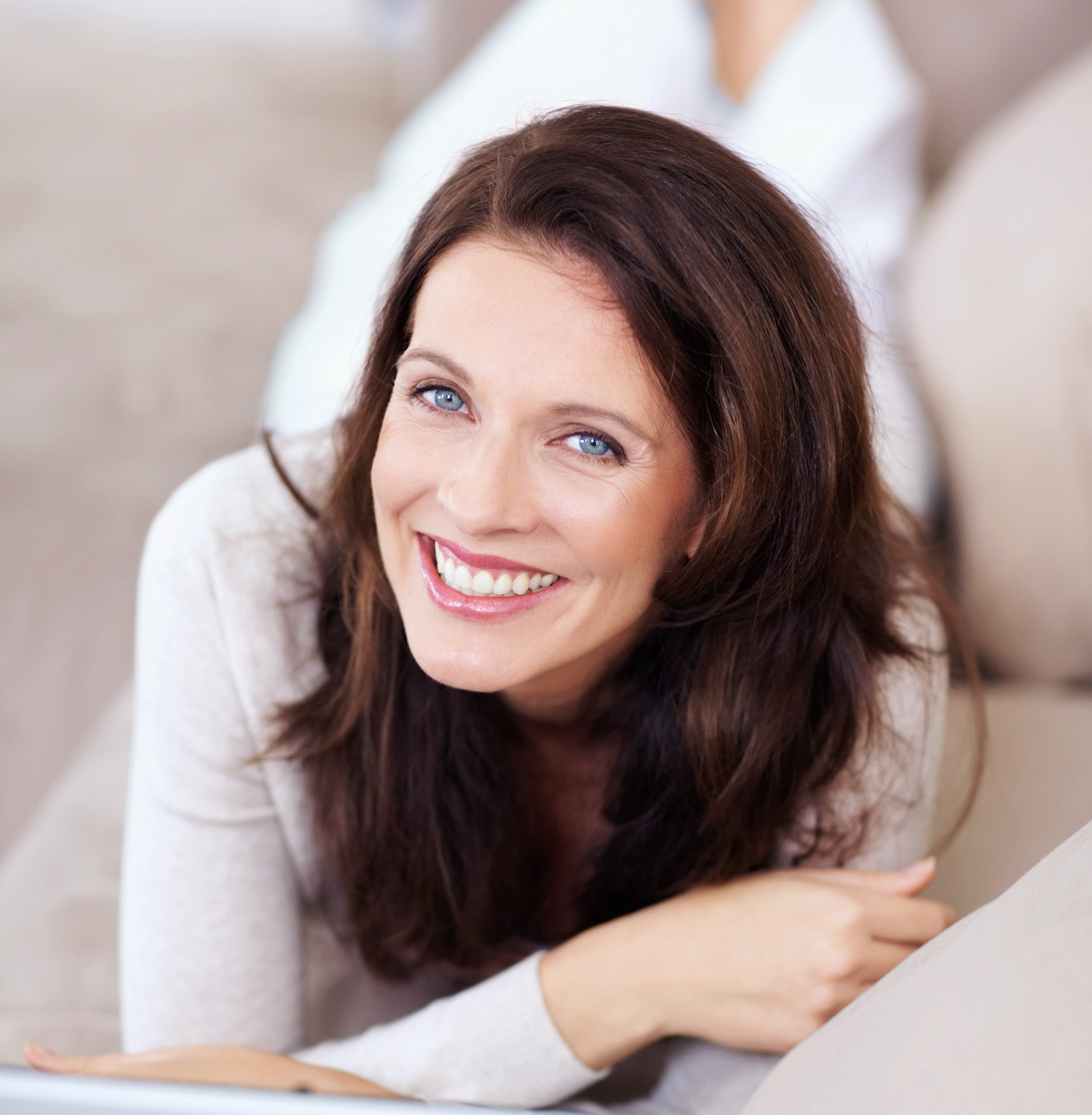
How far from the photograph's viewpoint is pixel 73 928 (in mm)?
964

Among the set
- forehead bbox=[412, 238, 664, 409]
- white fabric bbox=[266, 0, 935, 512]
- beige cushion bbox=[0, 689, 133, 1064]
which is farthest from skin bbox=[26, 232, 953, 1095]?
white fabric bbox=[266, 0, 935, 512]

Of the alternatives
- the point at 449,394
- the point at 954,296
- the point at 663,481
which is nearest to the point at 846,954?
the point at 663,481

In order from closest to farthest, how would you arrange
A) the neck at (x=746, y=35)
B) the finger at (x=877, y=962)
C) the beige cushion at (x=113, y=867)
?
1. the finger at (x=877, y=962)
2. the beige cushion at (x=113, y=867)
3. the neck at (x=746, y=35)

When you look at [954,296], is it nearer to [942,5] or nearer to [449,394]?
[942,5]

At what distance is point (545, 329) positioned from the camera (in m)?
0.63

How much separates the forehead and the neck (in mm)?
1079

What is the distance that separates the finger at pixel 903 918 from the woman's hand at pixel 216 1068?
338mm

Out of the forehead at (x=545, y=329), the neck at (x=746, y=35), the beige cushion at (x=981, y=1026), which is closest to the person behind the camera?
the beige cushion at (x=981, y=1026)

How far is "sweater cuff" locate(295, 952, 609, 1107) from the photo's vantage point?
0.78 m

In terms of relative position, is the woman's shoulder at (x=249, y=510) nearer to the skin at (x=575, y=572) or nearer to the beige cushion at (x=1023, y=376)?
the skin at (x=575, y=572)

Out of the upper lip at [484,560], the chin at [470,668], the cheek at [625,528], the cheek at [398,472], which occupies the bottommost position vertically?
the chin at [470,668]

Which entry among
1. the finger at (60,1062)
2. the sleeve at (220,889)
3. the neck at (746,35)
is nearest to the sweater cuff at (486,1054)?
the sleeve at (220,889)

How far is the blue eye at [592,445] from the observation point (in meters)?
0.66

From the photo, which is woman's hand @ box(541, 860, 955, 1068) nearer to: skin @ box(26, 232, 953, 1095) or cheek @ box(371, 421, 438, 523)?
skin @ box(26, 232, 953, 1095)
